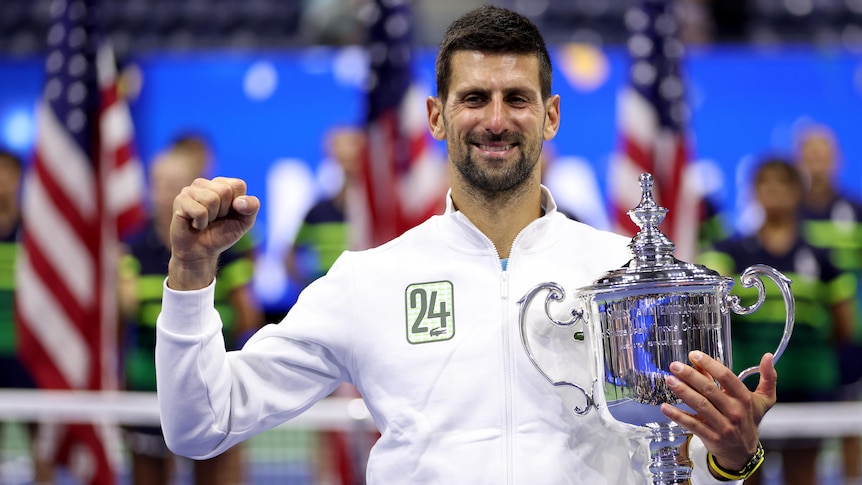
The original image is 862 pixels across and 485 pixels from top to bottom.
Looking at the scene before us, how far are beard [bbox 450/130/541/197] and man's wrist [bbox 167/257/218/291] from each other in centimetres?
56

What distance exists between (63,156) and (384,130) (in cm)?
180

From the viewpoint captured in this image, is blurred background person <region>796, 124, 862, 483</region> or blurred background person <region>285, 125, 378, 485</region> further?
blurred background person <region>285, 125, 378, 485</region>

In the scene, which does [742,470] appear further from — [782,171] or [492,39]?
[782,171]

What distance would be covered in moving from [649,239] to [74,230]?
443cm

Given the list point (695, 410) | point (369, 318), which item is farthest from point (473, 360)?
point (695, 410)

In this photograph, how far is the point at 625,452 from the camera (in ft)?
7.34

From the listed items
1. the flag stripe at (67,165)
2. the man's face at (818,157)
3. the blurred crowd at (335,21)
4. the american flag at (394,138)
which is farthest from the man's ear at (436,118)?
the blurred crowd at (335,21)

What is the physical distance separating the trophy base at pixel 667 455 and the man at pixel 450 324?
0.18 ft

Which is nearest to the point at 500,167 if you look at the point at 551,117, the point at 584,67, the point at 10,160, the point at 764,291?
the point at 551,117

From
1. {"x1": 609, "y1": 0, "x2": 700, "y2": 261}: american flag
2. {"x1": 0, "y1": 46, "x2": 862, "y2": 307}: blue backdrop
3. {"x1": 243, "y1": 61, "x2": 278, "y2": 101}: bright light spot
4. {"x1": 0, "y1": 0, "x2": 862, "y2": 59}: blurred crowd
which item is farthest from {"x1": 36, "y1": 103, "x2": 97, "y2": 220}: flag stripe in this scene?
{"x1": 0, "y1": 0, "x2": 862, "y2": 59}: blurred crowd

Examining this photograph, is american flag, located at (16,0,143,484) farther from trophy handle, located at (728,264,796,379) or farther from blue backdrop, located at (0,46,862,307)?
trophy handle, located at (728,264,796,379)

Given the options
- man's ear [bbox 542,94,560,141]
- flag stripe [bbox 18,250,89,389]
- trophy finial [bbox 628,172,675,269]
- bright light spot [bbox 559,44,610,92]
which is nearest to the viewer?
trophy finial [bbox 628,172,675,269]

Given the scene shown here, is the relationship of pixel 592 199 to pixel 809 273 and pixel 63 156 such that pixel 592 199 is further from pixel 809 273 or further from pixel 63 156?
pixel 63 156

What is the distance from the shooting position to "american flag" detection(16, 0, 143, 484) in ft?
18.7
